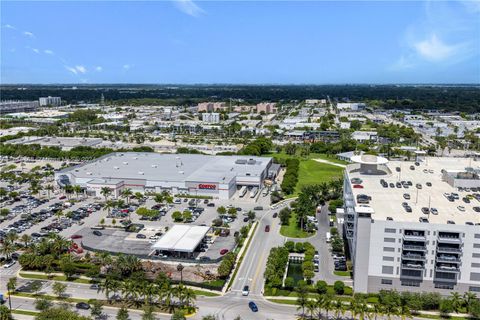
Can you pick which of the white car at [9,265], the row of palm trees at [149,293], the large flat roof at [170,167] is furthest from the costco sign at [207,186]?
the row of palm trees at [149,293]

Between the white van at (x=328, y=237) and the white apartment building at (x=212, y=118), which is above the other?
the white apartment building at (x=212, y=118)

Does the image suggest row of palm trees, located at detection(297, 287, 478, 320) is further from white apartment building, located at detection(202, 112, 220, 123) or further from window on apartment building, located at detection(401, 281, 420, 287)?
white apartment building, located at detection(202, 112, 220, 123)

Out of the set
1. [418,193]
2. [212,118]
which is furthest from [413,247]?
[212,118]

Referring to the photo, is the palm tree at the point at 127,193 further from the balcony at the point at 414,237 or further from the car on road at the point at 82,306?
the balcony at the point at 414,237

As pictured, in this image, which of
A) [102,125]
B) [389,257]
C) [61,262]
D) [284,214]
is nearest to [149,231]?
[61,262]

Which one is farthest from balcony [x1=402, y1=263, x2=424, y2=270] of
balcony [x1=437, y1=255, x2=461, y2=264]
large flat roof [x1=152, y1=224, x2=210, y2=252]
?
large flat roof [x1=152, y1=224, x2=210, y2=252]

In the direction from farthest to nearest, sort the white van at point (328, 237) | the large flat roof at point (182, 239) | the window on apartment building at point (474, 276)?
the white van at point (328, 237) → the large flat roof at point (182, 239) → the window on apartment building at point (474, 276)

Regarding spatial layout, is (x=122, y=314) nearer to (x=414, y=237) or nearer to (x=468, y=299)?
(x=414, y=237)
